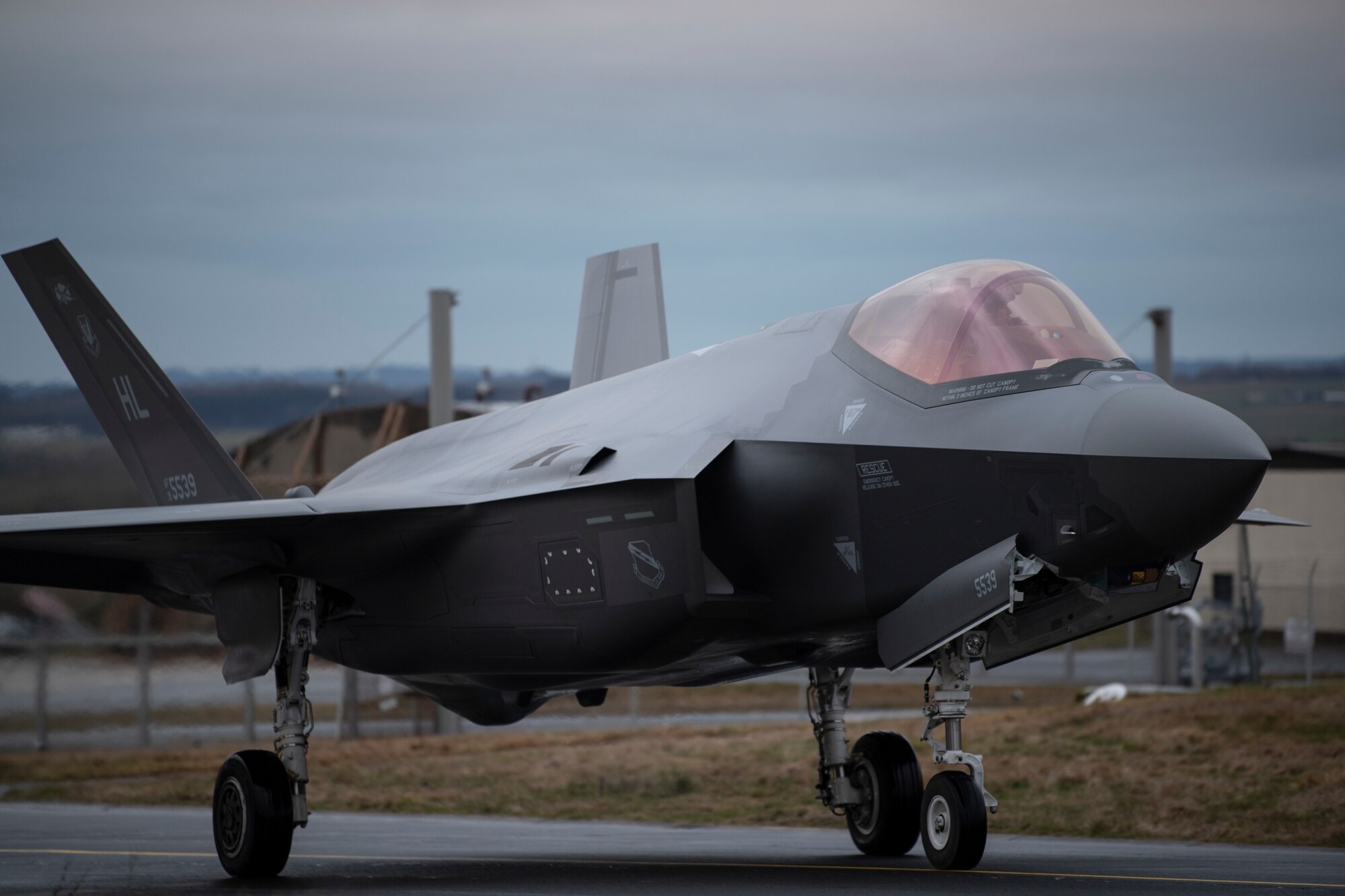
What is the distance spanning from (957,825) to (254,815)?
4.68 metres

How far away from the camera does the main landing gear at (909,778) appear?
26.7 feet

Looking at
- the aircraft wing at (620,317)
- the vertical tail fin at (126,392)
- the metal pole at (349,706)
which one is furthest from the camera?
the metal pole at (349,706)

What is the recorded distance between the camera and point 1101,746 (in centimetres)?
1609

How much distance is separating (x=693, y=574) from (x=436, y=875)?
2910mm

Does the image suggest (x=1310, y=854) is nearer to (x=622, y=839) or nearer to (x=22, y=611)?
(x=622, y=839)

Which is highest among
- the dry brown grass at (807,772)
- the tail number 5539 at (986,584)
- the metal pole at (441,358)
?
the metal pole at (441,358)

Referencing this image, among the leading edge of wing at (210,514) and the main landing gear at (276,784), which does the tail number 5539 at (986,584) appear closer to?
the leading edge of wing at (210,514)

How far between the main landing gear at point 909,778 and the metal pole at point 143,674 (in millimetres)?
11575

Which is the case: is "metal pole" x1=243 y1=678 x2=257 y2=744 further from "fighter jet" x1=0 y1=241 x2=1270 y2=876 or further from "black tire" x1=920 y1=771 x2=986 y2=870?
"black tire" x1=920 y1=771 x2=986 y2=870

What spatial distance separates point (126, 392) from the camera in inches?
503

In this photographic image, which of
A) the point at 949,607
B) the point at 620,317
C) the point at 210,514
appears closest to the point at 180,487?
the point at 210,514

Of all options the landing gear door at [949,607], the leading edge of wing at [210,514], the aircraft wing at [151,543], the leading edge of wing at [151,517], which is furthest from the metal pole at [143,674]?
the landing gear door at [949,607]

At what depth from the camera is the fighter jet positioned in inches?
295

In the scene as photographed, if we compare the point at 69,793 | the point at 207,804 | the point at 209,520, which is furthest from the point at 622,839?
the point at 69,793
